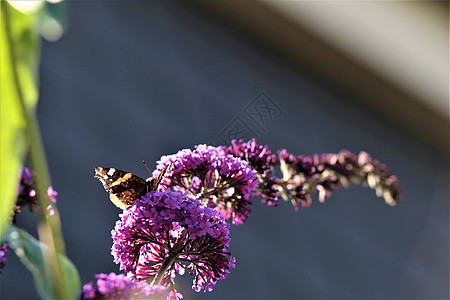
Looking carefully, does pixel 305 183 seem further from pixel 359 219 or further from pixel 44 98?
pixel 359 219

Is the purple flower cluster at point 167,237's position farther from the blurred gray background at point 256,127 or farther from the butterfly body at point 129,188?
the blurred gray background at point 256,127

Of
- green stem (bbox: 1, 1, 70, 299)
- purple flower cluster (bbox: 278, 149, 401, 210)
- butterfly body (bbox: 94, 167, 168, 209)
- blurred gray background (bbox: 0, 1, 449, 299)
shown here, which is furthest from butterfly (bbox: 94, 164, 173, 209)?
blurred gray background (bbox: 0, 1, 449, 299)

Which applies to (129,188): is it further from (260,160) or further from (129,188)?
(260,160)

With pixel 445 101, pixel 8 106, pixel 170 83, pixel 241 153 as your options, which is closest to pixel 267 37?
pixel 170 83

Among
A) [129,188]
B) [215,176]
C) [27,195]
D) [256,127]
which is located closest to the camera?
[27,195]

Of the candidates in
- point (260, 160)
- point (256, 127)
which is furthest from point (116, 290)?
point (256, 127)
